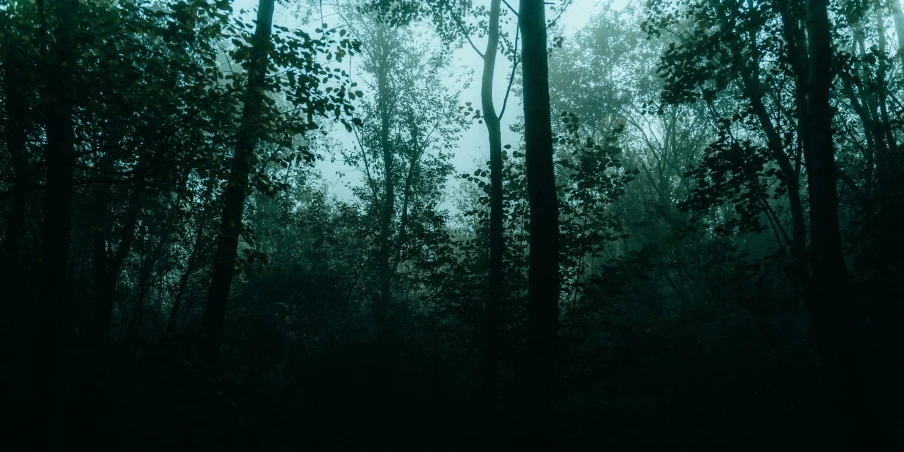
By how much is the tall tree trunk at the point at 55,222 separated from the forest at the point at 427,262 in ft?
0.08

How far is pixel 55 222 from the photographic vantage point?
5.56 metres

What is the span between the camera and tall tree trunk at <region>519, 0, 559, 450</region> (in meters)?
5.50

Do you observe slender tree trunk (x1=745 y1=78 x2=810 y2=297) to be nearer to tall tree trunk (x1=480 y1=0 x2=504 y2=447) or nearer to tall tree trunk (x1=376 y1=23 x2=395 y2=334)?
tall tree trunk (x1=480 y1=0 x2=504 y2=447)

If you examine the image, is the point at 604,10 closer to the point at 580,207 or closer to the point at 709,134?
the point at 709,134

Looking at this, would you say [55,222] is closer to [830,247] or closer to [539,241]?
[539,241]

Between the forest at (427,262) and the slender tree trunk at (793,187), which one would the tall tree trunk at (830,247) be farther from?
the slender tree trunk at (793,187)

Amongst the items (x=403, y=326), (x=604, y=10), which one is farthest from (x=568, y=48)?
(x=403, y=326)

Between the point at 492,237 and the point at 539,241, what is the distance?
4.78 meters

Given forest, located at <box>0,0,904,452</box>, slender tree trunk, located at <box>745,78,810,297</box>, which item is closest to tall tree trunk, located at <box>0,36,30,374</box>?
forest, located at <box>0,0,904,452</box>

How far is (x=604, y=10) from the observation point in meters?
28.4

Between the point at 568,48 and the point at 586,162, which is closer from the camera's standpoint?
the point at 586,162

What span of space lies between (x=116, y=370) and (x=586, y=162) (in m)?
7.97

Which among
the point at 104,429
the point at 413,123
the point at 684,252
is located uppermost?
the point at 413,123

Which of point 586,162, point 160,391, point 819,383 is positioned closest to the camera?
point 160,391
